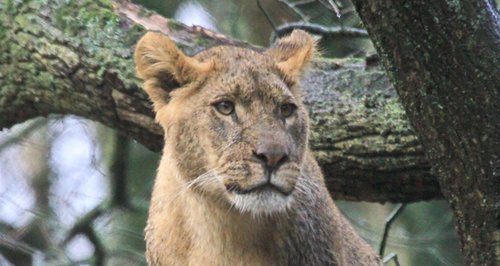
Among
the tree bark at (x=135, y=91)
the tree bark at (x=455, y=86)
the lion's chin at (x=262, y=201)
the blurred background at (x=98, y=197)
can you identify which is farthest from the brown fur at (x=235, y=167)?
the blurred background at (x=98, y=197)

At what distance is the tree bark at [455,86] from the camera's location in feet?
15.3

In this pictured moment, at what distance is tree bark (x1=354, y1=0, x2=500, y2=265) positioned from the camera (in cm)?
468

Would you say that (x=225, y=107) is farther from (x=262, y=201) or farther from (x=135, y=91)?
(x=135, y=91)

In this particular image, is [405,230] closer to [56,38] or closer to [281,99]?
[56,38]

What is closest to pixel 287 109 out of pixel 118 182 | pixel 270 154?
pixel 270 154

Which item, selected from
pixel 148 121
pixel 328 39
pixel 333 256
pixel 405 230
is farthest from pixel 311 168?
pixel 405 230

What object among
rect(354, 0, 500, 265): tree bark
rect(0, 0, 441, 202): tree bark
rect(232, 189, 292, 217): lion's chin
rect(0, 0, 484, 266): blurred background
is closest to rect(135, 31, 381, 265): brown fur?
rect(232, 189, 292, 217): lion's chin

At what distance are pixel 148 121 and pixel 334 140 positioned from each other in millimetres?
1158

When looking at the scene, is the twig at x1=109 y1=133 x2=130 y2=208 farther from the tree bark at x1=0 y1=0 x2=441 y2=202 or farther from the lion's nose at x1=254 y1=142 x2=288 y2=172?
the lion's nose at x1=254 y1=142 x2=288 y2=172

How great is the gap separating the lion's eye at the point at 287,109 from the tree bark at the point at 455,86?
1.99 ft

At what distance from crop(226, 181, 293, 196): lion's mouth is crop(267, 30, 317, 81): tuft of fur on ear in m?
0.71

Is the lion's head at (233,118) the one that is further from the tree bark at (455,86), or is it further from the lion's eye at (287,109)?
the tree bark at (455,86)

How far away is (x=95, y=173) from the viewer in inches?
311

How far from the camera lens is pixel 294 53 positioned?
593 centimetres
